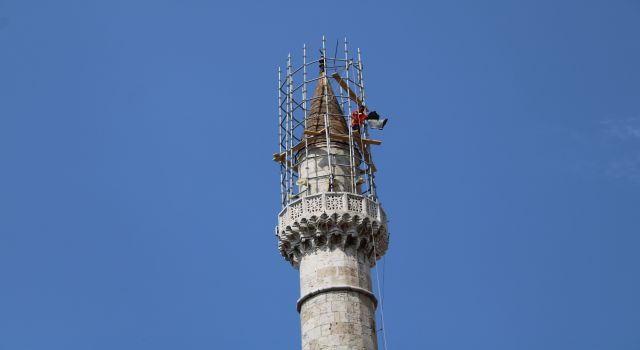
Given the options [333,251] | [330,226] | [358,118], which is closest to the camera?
[333,251]

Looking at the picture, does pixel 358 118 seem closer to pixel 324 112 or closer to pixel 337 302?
pixel 324 112

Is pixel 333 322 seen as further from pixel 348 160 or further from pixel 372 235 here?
pixel 348 160

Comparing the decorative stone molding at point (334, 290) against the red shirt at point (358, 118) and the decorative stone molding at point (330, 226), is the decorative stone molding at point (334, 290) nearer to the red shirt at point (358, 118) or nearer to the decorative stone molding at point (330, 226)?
the decorative stone molding at point (330, 226)

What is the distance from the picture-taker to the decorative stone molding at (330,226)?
34.6 m

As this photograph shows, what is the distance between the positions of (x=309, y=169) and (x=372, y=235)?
3.27 metres

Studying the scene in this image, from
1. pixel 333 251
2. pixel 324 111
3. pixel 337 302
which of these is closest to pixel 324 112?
pixel 324 111

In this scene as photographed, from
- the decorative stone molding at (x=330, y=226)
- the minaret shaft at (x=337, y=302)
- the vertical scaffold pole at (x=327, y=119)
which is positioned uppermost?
the vertical scaffold pole at (x=327, y=119)

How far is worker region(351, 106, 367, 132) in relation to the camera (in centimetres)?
3844

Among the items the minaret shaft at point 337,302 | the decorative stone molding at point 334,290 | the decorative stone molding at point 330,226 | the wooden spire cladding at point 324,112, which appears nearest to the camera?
the minaret shaft at point 337,302

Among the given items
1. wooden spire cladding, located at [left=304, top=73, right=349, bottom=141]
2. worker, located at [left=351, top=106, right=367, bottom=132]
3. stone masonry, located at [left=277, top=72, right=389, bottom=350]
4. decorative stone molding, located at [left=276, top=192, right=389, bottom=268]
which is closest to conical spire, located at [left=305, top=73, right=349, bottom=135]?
wooden spire cladding, located at [left=304, top=73, right=349, bottom=141]

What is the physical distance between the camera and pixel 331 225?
113 feet

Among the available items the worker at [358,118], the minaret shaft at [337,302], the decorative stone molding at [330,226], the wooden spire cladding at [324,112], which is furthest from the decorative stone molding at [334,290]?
the worker at [358,118]

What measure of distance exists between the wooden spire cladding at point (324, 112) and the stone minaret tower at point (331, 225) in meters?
0.03

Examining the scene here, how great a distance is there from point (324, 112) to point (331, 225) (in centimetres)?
543
